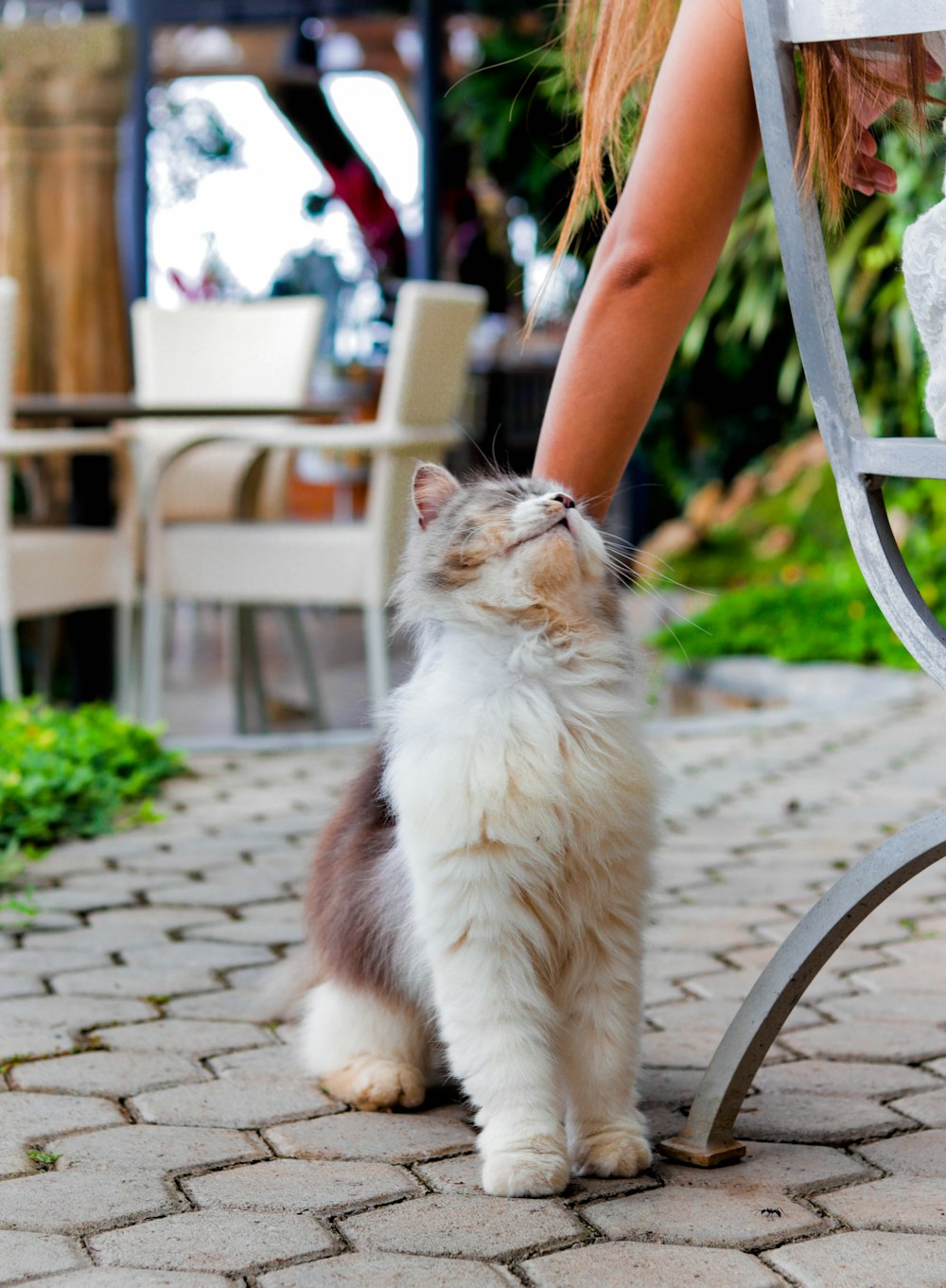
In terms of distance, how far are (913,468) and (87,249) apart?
16.9 feet

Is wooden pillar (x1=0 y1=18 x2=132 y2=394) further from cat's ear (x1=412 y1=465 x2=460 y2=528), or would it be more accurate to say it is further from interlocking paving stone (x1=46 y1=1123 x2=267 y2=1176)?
interlocking paving stone (x1=46 y1=1123 x2=267 y2=1176)

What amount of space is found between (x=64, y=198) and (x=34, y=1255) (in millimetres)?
5152

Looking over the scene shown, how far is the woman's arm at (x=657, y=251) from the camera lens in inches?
72.9

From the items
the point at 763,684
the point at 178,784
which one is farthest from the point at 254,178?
the point at 178,784

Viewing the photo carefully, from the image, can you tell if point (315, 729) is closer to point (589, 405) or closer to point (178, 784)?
point (178, 784)

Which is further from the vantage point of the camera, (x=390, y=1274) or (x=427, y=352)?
(x=427, y=352)

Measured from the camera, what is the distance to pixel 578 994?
6.17 ft

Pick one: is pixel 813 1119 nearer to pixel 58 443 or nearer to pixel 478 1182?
pixel 478 1182

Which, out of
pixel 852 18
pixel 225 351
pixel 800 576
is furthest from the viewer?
pixel 800 576

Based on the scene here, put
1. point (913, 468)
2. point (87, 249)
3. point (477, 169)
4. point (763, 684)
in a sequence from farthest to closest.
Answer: point (477, 169) → point (763, 684) → point (87, 249) → point (913, 468)

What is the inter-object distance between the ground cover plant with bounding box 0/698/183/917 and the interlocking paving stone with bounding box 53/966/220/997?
0.51m

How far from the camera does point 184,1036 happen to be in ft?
7.92

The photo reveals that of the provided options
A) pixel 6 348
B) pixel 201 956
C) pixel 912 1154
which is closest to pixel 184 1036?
pixel 201 956

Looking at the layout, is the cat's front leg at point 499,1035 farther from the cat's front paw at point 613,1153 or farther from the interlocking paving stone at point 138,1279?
the interlocking paving stone at point 138,1279
